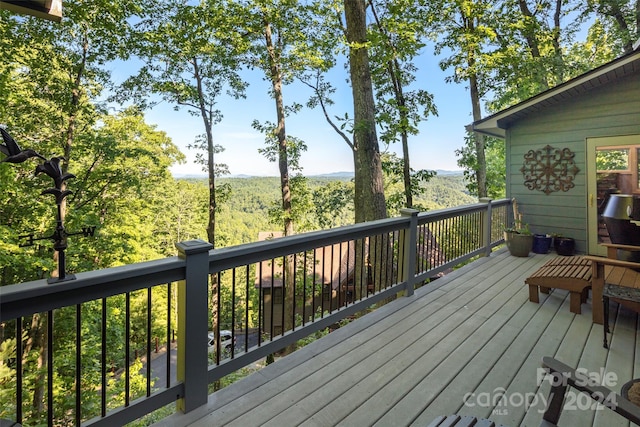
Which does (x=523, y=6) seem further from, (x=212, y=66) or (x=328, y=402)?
(x=328, y=402)

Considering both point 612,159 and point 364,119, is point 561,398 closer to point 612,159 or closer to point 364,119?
point 364,119

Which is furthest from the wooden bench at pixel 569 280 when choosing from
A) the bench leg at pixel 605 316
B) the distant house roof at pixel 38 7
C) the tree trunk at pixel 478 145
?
the tree trunk at pixel 478 145

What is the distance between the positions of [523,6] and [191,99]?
42.2 feet

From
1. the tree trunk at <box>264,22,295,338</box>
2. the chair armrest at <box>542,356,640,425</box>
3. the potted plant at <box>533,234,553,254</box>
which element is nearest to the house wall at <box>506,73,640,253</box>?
the potted plant at <box>533,234,553,254</box>

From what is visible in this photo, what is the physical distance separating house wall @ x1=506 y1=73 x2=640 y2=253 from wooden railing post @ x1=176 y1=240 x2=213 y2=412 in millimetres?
6658

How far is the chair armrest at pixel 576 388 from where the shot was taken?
1.13m

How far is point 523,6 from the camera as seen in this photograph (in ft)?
38.4

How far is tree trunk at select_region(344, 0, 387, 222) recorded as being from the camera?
18.3ft

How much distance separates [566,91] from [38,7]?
7.04 meters

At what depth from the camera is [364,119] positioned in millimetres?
5496

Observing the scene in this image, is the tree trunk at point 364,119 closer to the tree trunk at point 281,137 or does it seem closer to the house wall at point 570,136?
the house wall at point 570,136

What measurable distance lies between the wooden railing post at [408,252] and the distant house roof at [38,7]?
3274 mm

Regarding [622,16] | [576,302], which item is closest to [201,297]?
[576,302]

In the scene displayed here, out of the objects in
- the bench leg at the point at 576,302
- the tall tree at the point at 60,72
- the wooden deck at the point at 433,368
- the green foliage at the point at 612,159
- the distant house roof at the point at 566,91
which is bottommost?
the wooden deck at the point at 433,368
